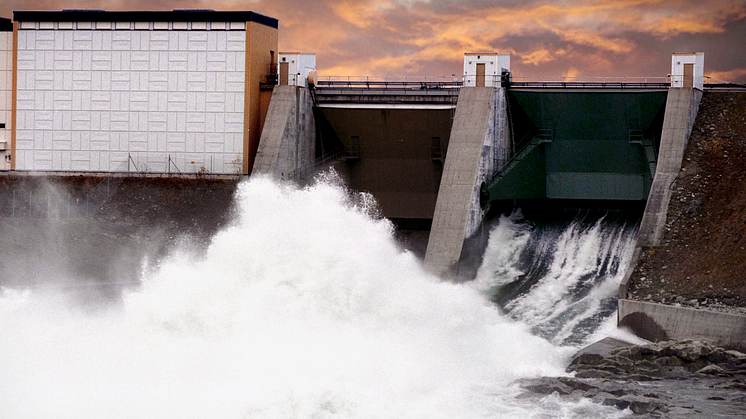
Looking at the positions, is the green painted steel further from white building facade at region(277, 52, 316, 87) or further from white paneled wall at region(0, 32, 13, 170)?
white paneled wall at region(0, 32, 13, 170)

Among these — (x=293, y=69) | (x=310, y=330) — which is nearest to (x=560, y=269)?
(x=310, y=330)

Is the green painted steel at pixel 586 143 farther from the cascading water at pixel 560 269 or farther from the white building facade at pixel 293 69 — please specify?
the white building facade at pixel 293 69

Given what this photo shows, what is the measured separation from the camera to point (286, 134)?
37.4 meters

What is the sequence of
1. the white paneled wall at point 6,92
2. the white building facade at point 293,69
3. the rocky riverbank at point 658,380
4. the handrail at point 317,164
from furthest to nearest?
the white paneled wall at point 6,92, the white building facade at point 293,69, the handrail at point 317,164, the rocky riverbank at point 658,380

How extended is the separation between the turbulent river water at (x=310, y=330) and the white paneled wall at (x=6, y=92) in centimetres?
1155

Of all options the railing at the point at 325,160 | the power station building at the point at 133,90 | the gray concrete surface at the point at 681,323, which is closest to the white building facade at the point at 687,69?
the gray concrete surface at the point at 681,323

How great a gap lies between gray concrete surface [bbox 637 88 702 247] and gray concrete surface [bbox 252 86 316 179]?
1375 cm

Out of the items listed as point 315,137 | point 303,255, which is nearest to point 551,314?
point 303,255

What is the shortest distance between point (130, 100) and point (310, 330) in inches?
712

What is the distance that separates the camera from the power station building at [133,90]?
1515 inches

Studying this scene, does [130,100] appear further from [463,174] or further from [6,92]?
[463,174]

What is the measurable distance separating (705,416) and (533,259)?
14448 millimetres

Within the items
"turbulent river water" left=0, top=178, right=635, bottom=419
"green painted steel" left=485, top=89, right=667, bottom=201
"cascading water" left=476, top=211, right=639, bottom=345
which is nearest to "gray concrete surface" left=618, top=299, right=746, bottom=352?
"turbulent river water" left=0, top=178, right=635, bottom=419

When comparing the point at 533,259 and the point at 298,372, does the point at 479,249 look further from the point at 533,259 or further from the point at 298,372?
the point at 298,372
